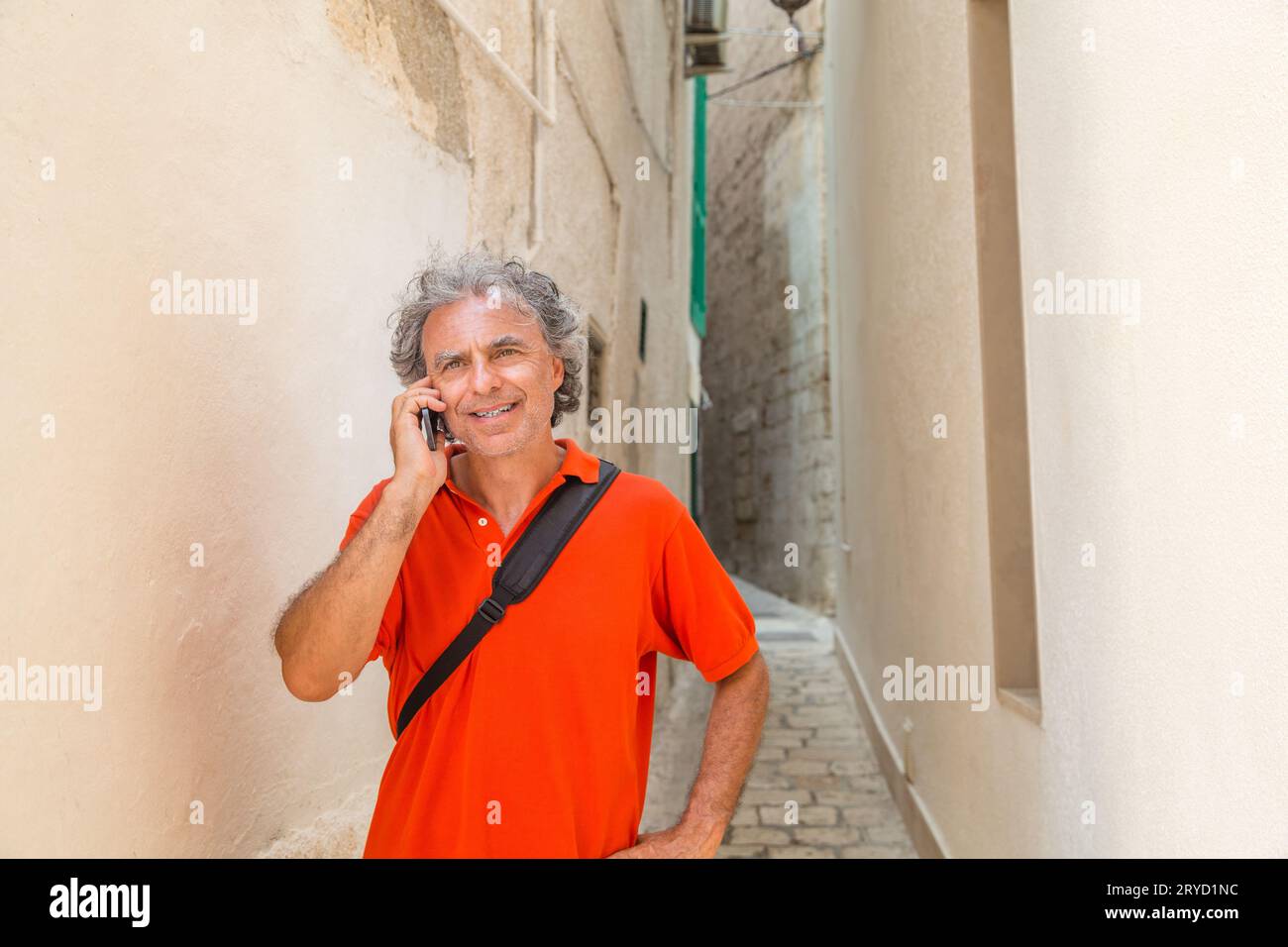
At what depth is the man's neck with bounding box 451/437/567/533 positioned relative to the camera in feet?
5.75

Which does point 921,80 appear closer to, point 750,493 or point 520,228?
point 520,228

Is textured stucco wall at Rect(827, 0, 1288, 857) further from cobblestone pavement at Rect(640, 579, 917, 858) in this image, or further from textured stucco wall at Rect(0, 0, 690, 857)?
textured stucco wall at Rect(0, 0, 690, 857)

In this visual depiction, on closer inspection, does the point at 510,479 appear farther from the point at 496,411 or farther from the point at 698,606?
the point at 698,606

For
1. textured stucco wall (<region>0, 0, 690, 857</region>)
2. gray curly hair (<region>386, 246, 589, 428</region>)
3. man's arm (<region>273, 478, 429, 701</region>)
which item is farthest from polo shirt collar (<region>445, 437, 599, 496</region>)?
textured stucco wall (<region>0, 0, 690, 857</region>)

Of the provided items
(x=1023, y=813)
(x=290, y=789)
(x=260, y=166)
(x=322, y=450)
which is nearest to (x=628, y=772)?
(x=290, y=789)

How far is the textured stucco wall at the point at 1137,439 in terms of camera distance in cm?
152

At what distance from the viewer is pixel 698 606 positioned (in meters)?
1.71

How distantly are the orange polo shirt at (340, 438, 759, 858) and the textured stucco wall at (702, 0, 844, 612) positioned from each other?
377 inches

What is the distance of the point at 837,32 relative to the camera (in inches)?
349

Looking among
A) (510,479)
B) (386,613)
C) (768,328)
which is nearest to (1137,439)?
(510,479)

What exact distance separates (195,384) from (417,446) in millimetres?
427

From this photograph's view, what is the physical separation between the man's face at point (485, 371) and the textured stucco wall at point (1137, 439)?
115 cm

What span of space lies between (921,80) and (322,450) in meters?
3.40

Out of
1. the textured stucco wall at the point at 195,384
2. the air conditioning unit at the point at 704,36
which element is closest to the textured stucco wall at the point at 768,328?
the air conditioning unit at the point at 704,36
